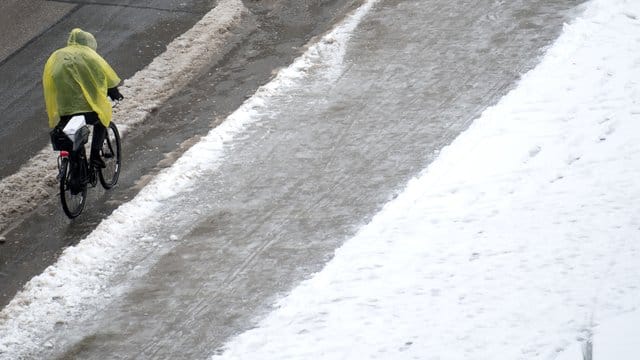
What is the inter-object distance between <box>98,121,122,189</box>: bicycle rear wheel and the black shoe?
0.32ft

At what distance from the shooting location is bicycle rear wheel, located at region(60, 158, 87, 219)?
9812mm

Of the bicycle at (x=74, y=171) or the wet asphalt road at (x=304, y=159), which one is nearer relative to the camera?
the wet asphalt road at (x=304, y=159)

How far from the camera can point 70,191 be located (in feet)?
32.7

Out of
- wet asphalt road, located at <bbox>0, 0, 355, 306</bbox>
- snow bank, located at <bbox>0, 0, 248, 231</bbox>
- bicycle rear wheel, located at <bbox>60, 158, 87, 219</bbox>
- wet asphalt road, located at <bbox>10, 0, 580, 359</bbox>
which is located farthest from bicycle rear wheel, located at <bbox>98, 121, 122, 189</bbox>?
wet asphalt road, located at <bbox>10, 0, 580, 359</bbox>

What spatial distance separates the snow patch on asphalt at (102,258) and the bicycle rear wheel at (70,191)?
0.37 metres

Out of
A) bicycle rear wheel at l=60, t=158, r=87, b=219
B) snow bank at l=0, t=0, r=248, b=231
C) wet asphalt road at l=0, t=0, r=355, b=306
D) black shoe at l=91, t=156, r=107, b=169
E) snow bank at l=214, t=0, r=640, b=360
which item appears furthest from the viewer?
snow bank at l=0, t=0, r=248, b=231

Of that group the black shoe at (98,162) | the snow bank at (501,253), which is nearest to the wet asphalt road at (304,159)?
the snow bank at (501,253)

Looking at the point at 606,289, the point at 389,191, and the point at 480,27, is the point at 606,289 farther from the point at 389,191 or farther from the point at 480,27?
the point at 480,27

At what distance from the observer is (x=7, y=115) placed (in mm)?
12188

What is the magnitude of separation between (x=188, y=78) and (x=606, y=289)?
6463mm

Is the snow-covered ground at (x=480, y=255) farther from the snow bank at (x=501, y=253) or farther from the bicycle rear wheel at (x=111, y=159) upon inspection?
the bicycle rear wheel at (x=111, y=159)

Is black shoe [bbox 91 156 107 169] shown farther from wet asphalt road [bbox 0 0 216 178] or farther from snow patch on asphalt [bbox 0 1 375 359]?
wet asphalt road [bbox 0 0 216 178]

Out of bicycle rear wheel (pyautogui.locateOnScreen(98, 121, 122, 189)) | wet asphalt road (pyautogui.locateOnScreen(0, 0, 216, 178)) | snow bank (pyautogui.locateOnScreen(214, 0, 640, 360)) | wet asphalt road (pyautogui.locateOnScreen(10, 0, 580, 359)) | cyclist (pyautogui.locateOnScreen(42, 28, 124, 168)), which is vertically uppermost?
cyclist (pyautogui.locateOnScreen(42, 28, 124, 168))

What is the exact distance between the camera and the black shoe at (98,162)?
1023cm
